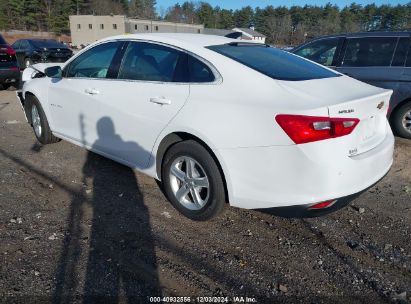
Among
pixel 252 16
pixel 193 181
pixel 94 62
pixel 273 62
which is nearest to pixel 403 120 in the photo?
pixel 273 62

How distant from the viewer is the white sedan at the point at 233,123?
266 cm

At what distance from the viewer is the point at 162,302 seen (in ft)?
→ 8.02

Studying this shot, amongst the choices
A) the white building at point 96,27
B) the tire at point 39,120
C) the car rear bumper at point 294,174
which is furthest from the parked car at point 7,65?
the white building at point 96,27

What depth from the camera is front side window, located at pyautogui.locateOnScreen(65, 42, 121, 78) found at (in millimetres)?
4191

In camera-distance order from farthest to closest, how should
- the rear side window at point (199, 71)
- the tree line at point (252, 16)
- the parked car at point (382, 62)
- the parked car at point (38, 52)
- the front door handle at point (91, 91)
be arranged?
the tree line at point (252, 16) < the parked car at point (38, 52) < the parked car at point (382, 62) < the front door handle at point (91, 91) < the rear side window at point (199, 71)

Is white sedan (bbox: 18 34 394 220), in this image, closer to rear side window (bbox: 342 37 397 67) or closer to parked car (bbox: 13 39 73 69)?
rear side window (bbox: 342 37 397 67)

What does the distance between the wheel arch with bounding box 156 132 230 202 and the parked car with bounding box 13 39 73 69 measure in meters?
16.0

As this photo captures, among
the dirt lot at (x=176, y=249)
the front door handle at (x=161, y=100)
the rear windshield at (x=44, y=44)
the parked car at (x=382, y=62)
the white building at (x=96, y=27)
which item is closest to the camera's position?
the dirt lot at (x=176, y=249)

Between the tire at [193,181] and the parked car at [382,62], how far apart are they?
13.5ft

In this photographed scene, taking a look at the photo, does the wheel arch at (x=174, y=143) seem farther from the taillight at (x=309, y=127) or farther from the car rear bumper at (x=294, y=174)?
the taillight at (x=309, y=127)

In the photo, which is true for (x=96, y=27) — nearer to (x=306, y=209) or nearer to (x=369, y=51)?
(x=369, y=51)

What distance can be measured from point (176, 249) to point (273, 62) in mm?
1936

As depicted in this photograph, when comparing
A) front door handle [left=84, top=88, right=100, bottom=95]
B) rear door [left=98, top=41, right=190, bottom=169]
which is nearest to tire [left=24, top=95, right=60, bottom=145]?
front door handle [left=84, top=88, right=100, bottom=95]

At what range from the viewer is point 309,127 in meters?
2.59
